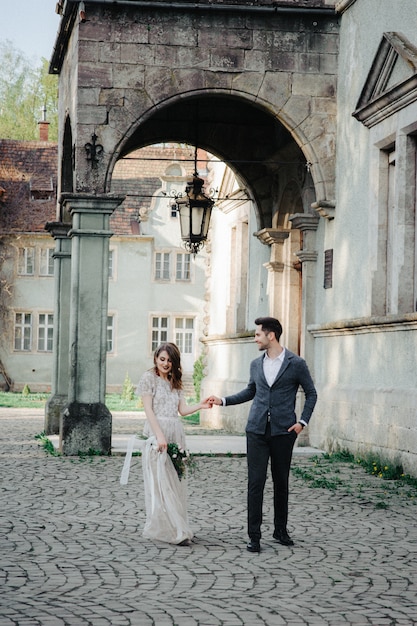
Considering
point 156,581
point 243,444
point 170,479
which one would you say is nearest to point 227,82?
point 243,444

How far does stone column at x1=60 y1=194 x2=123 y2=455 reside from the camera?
1459 centimetres

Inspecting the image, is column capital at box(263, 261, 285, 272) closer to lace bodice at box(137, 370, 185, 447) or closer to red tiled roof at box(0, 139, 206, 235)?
lace bodice at box(137, 370, 185, 447)

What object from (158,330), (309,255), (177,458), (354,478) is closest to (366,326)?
(354,478)

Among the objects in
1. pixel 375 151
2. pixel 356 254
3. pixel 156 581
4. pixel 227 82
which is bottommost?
pixel 156 581

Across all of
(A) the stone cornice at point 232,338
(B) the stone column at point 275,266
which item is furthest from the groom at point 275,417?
(A) the stone cornice at point 232,338

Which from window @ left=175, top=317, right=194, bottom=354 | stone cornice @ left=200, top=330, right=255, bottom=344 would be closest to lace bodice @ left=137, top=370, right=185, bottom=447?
stone cornice @ left=200, top=330, right=255, bottom=344

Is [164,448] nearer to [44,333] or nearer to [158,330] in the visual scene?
[158,330]

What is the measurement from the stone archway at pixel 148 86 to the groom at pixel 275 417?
6404mm

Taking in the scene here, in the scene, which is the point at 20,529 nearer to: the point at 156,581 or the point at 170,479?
the point at 170,479

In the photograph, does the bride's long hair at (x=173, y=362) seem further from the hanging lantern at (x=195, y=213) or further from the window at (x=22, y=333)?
the window at (x=22, y=333)

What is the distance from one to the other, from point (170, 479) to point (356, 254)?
665 cm

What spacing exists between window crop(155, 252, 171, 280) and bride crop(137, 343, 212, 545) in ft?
122

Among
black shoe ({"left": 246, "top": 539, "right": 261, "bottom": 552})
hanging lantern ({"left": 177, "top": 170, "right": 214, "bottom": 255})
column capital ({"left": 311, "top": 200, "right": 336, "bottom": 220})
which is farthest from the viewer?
hanging lantern ({"left": 177, "top": 170, "right": 214, "bottom": 255})

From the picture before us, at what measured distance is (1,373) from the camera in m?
45.1
